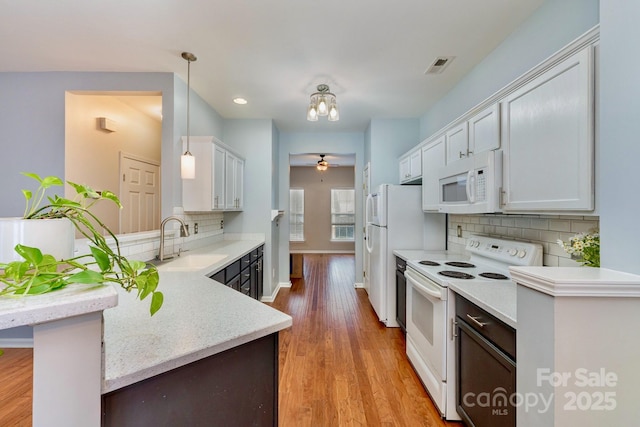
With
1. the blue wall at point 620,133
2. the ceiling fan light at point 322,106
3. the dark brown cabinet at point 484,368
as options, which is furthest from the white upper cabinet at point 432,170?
the blue wall at point 620,133

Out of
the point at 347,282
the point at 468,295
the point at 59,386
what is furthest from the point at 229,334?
the point at 347,282

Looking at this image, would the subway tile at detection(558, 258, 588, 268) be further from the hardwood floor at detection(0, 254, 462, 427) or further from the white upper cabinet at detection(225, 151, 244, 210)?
the white upper cabinet at detection(225, 151, 244, 210)

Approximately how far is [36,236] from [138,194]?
3.75m

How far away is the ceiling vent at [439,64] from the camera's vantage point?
2.40 meters

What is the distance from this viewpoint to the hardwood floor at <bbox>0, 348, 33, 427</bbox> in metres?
1.71

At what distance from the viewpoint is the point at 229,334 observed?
93cm

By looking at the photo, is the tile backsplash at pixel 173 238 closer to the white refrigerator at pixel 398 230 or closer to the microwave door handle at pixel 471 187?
the white refrigerator at pixel 398 230

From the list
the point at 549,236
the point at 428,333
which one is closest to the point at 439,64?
the point at 549,236

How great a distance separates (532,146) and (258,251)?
119 inches

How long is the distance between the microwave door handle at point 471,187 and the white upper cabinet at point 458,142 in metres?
0.29

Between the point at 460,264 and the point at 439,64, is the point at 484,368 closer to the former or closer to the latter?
the point at 460,264

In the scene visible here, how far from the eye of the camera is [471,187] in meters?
1.92

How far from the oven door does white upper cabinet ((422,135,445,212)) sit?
0.76 m

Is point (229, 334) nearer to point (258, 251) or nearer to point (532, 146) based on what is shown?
point (532, 146)
